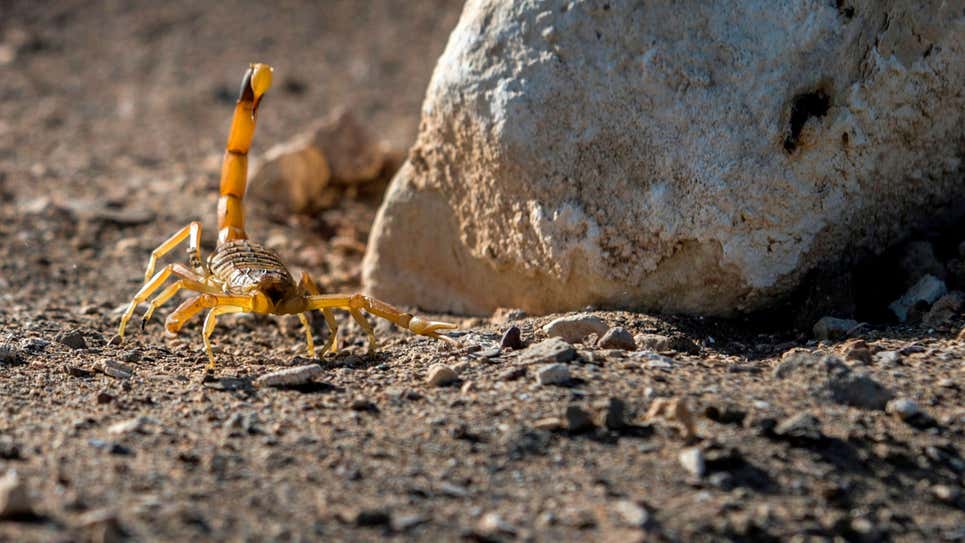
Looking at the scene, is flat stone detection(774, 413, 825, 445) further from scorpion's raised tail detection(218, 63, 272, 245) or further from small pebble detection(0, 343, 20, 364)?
scorpion's raised tail detection(218, 63, 272, 245)

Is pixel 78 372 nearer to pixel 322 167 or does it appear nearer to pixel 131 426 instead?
pixel 131 426

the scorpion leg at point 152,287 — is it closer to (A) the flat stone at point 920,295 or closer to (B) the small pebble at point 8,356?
(B) the small pebble at point 8,356

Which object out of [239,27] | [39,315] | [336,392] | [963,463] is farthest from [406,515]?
[239,27]

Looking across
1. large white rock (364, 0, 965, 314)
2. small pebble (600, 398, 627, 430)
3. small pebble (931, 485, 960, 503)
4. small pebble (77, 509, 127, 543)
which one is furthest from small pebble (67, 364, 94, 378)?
small pebble (931, 485, 960, 503)

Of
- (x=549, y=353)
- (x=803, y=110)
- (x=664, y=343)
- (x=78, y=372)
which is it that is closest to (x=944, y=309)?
(x=803, y=110)

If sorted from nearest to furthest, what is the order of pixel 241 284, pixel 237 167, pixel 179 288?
pixel 241 284 < pixel 179 288 < pixel 237 167
